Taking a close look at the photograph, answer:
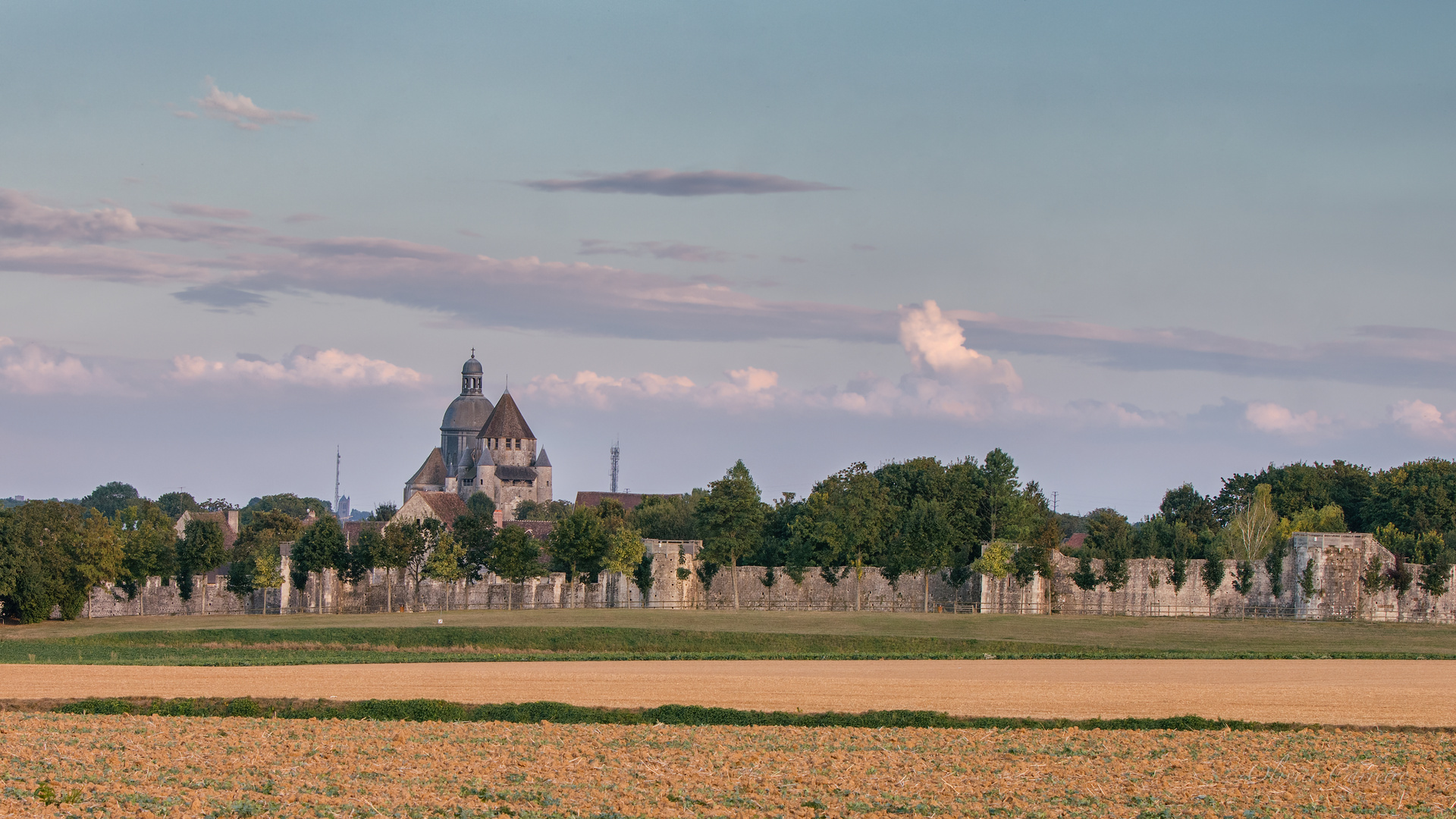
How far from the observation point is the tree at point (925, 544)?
250 ft

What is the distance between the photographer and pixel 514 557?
8200 cm

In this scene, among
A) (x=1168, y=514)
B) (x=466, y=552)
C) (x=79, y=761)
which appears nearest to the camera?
(x=79, y=761)

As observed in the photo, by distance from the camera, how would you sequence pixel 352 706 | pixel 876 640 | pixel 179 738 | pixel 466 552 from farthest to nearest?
pixel 466 552 < pixel 876 640 < pixel 352 706 < pixel 179 738

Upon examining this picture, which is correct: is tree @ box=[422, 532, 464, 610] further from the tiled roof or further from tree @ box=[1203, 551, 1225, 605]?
tree @ box=[1203, 551, 1225, 605]

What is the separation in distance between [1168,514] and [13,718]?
102942mm

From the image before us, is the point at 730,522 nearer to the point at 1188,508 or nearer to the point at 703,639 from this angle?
the point at 703,639

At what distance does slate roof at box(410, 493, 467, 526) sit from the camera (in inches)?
4537

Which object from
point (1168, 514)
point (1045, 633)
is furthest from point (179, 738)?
point (1168, 514)

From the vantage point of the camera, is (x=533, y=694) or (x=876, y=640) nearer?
(x=533, y=694)

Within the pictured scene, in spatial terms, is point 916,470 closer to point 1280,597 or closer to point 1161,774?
point 1280,597

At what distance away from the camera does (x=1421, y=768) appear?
72.9ft

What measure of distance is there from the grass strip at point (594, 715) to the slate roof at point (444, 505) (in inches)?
→ 3292

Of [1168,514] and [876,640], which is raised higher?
[1168,514]

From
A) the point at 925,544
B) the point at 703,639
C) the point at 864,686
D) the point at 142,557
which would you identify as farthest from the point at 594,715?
the point at 142,557
